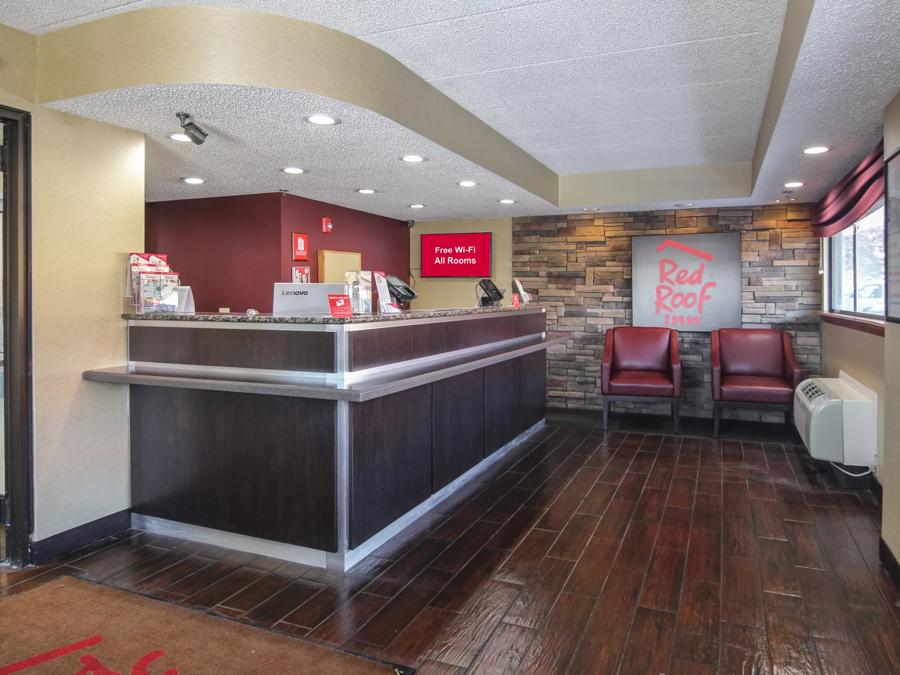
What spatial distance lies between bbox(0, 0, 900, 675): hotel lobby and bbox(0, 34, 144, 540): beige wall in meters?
0.02

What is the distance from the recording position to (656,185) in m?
6.07

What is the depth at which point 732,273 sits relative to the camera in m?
6.45

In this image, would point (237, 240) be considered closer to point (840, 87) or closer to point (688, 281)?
point (688, 281)

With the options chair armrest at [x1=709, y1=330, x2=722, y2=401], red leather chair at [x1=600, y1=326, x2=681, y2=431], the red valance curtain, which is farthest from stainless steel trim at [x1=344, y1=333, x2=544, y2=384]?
the red valance curtain

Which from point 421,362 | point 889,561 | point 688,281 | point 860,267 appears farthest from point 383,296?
point 688,281

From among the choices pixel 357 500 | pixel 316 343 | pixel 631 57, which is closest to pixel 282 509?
pixel 357 500

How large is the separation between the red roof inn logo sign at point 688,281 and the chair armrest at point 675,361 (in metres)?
0.47

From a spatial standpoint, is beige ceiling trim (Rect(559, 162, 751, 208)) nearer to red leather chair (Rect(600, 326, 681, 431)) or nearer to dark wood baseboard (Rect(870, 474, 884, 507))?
red leather chair (Rect(600, 326, 681, 431))

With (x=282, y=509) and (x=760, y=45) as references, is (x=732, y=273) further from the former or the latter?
(x=282, y=509)

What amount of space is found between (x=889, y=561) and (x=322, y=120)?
11.4 ft

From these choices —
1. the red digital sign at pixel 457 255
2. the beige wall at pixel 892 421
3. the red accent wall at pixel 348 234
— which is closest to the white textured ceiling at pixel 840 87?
the beige wall at pixel 892 421

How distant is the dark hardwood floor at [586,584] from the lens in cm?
227

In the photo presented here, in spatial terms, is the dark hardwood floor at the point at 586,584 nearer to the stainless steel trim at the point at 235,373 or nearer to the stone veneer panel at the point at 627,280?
the stainless steel trim at the point at 235,373

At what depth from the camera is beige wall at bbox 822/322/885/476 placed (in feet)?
13.4
